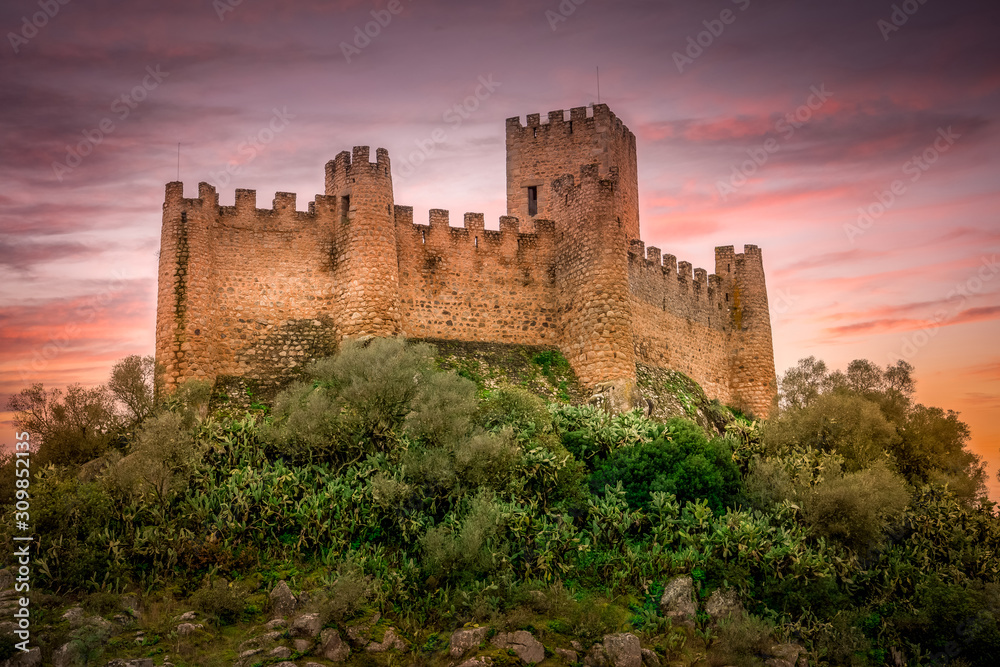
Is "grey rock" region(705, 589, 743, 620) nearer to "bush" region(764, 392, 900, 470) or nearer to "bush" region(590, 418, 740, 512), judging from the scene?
"bush" region(590, 418, 740, 512)

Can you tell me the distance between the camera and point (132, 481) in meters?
22.9

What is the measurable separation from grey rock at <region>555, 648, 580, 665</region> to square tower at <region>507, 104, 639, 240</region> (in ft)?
72.4

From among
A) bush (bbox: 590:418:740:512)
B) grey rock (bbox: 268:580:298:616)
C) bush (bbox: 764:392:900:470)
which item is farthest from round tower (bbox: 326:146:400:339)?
bush (bbox: 764:392:900:470)

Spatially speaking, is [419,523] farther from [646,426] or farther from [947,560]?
[947,560]

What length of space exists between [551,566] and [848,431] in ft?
42.3

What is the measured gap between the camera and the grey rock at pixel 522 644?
Answer: 804 inches

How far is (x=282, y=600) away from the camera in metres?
21.0

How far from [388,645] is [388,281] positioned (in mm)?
13247


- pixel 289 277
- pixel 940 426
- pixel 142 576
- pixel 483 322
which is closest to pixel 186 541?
pixel 142 576

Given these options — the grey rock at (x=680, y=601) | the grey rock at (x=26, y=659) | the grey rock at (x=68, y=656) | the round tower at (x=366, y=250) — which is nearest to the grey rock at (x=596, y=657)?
the grey rock at (x=680, y=601)

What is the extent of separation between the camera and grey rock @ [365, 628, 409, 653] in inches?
800

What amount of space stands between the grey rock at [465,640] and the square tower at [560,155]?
71.8 ft

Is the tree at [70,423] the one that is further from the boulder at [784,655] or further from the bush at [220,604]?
the boulder at [784,655]

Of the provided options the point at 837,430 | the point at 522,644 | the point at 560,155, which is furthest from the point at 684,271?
the point at 522,644
